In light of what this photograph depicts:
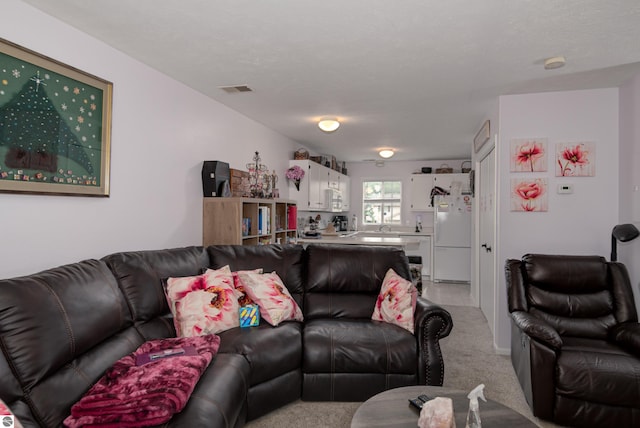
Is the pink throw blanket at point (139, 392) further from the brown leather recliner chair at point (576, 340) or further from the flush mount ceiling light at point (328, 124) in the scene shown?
the flush mount ceiling light at point (328, 124)

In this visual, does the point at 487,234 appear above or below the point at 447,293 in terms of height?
above

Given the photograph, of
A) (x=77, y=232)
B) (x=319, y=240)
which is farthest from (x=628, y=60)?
(x=77, y=232)

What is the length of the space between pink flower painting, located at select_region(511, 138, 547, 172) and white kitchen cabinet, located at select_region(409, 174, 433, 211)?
4.09m

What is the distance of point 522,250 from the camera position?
11.7 ft

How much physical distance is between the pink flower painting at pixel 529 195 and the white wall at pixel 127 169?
9.76 feet

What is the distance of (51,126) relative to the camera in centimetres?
218

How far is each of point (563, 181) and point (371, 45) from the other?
2310 mm

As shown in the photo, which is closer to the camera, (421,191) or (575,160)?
(575,160)

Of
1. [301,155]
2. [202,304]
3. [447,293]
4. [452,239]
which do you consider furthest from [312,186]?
[202,304]

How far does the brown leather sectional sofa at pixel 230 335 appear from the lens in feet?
4.72

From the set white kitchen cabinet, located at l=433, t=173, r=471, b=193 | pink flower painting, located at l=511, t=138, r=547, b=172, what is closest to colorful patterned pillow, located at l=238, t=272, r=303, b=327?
pink flower painting, located at l=511, t=138, r=547, b=172

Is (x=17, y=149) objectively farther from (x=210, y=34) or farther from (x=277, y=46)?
(x=277, y=46)

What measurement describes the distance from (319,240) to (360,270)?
204 centimetres

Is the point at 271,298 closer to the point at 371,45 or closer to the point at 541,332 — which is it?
the point at 541,332
